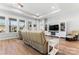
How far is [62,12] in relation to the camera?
201cm

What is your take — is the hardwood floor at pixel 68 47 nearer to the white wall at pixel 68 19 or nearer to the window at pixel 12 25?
the white wall at pixel 68 19

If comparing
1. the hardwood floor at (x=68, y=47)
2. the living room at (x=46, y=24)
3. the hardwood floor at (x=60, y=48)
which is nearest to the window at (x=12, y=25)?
the living room at (x=46, y=24)

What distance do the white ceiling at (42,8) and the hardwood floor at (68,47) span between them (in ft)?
2.77

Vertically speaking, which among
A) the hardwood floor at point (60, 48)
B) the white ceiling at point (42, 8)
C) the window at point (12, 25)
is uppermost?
the white ceiling at point (42, 8)

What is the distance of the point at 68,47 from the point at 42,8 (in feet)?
4.54

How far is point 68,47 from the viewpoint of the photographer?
2383 millimetres

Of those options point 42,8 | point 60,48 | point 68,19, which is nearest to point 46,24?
point 42,8

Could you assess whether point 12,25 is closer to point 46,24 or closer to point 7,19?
point 7,19

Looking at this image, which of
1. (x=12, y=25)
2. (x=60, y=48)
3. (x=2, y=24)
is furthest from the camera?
(x=60, y=48)

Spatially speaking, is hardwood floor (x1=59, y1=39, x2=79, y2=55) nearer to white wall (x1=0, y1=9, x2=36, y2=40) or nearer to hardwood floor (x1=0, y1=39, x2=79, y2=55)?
hardwood floor (x1=0, y1=39, x2=79, y2=55)

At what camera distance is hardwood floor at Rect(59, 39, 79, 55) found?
2.10 metres

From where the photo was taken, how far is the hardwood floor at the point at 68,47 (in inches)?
82.7
